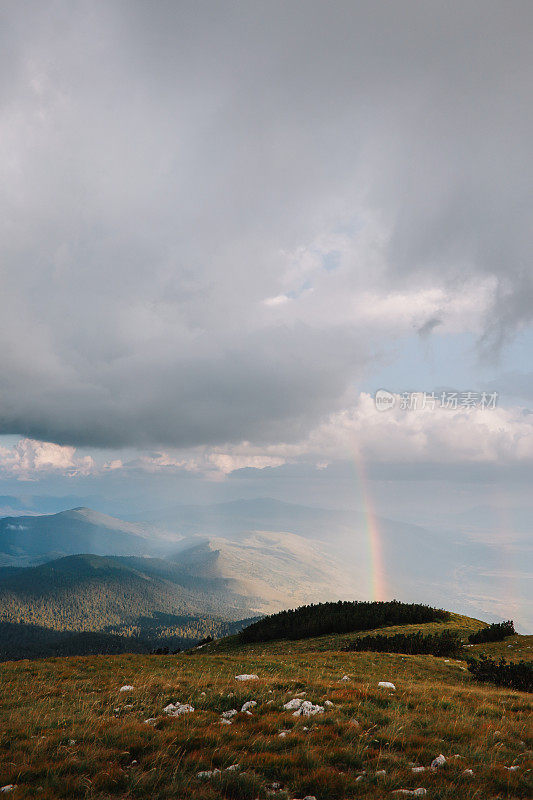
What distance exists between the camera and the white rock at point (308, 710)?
1012cm

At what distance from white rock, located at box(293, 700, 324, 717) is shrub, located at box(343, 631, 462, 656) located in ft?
67.2

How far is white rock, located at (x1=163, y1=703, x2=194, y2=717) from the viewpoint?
10.2 metres

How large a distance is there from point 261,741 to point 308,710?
2992 mm

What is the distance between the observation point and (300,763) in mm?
7285

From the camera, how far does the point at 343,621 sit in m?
41.2

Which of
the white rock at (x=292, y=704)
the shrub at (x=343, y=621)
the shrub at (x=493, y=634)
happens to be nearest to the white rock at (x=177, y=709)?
the white rock at (x=292, y=704)

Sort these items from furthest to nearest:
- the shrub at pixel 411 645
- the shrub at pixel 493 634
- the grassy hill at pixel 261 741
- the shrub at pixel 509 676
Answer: the shrub at pixel 493 634 < the shrub at pixel 411 645 < the shrub at pixel 509 676 < the grassy hill at pixel 261 741

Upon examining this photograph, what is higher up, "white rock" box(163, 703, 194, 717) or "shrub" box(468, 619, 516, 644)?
"white rock" box(163, 703, 194, 717)

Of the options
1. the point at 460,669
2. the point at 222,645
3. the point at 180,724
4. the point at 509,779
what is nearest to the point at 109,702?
the point at 180,724

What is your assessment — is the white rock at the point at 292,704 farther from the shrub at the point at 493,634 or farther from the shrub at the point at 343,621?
the shrub at the point at 343,621

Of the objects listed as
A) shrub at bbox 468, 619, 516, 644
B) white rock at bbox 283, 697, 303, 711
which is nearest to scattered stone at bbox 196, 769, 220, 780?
white rock at bbox 283, 697, 303, 711

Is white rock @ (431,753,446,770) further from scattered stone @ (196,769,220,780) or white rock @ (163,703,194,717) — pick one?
white rock @ (163,703,194,717)

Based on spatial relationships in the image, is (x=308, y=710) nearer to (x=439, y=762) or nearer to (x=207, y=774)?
(x=439, y=762)

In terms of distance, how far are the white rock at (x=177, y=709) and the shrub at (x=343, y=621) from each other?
116ft
